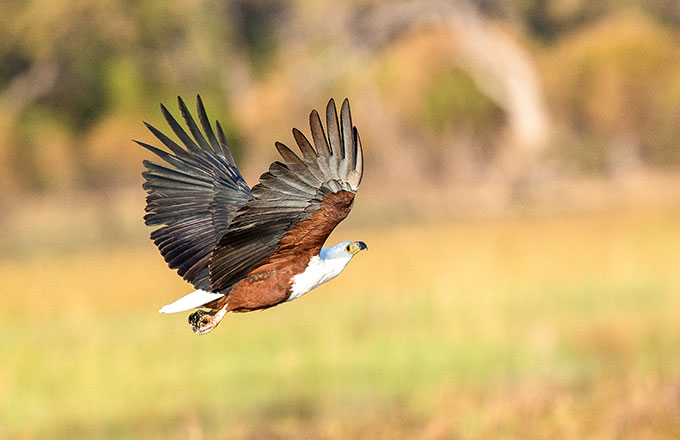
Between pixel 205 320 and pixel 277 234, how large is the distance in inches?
18.7

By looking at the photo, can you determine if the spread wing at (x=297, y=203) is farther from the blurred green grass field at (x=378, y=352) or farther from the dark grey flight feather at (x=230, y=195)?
the blurred green grass field at (x=378, y=352)

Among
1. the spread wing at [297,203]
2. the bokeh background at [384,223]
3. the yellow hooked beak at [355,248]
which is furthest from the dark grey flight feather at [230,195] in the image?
the bokeh background at [384,223]

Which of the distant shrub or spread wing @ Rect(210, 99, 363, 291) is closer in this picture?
spread wing @ Rect(210, 99, 363, 291)

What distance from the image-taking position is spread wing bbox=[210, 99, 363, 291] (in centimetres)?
476

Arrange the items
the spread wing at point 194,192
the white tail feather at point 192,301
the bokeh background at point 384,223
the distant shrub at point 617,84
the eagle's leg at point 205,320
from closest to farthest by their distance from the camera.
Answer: the eagle's leg at point 205,320, the white tail feather at point 192,301, the spread wing at point 194,192, the bokeh background at point 384,223, the distant shrub at point 617,84

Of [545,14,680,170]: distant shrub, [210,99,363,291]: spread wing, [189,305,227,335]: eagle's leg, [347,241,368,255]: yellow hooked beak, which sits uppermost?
[545,14,680,170]: distant shrub

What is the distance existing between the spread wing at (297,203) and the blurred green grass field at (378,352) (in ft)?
9.32

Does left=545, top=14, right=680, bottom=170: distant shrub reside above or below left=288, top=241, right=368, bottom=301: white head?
above

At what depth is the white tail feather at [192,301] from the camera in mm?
5184

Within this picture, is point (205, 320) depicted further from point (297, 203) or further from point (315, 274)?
point (297, 203)

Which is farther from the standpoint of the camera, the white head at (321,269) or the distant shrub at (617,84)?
the distant shrub at (617,84)

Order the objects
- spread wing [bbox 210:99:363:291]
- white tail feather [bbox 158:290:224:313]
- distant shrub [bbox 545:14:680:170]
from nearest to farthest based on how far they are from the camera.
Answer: spread wing [bbox 210:99:363:291]
white tail feather [bbox 158:290:224:313]
distant shrub [bbox 545:14:680:170]

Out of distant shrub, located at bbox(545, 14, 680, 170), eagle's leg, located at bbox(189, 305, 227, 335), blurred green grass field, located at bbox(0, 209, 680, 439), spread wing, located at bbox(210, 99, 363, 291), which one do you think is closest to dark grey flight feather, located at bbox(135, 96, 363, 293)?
spread wing, located at bbox(210, 99, 363, 291)

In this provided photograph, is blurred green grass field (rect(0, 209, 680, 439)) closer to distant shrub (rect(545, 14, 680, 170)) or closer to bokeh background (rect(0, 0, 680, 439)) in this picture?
bokeh background (rect(0, 0, 680, 439))
